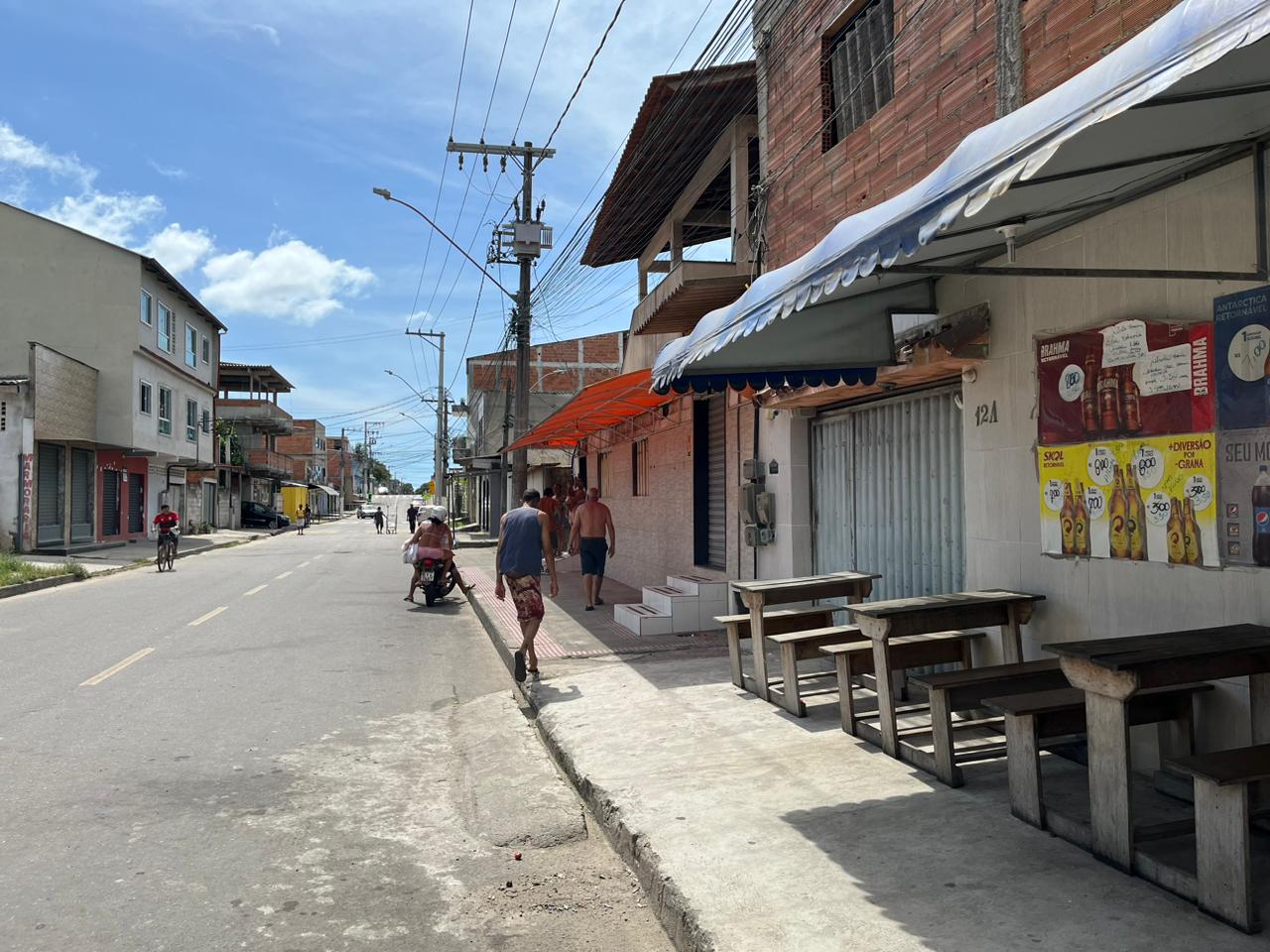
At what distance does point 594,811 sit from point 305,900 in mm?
1711

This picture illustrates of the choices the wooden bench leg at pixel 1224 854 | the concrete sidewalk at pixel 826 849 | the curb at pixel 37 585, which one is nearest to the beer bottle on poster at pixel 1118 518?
the concrete sidewalk at pixel 826 849

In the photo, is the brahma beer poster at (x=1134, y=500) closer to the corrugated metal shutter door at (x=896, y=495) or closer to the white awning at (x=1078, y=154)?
the white awning at (x=1078, y=154)

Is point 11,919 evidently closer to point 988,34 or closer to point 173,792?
point 173,792

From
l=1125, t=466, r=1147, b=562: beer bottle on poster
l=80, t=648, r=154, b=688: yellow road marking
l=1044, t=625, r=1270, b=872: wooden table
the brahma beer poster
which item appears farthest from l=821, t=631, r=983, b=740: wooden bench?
l=80, t=648, r=154, b=688: yellow road marking

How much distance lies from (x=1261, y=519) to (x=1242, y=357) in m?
0.72

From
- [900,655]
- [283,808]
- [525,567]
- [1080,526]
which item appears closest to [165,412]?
[525,567]

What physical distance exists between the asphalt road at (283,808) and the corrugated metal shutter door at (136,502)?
27.2 metres

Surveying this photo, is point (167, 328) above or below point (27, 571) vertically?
above

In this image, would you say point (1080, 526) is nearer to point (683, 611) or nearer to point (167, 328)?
point (683, 611)

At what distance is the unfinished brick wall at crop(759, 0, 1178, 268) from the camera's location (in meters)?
5.78

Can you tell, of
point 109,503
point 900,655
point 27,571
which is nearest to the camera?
point 900,655

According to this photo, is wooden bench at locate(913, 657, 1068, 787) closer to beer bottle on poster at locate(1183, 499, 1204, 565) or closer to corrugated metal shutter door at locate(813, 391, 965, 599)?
beer bottle on poster at locate(1183, 499, 1204, 565)

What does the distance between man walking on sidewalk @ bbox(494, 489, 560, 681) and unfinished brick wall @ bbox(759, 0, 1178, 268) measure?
394 centimetres

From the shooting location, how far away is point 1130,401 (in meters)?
4.93
